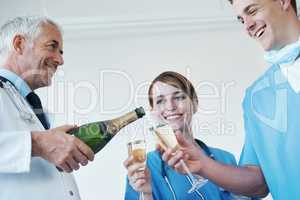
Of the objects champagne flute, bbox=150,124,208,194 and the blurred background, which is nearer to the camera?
champagne flute, bbox=150,124,208,194

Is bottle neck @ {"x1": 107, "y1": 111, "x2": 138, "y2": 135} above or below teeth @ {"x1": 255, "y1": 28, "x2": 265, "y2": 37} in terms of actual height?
below

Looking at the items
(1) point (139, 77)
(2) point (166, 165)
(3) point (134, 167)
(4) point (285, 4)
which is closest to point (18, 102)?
(3) point (134, 167)

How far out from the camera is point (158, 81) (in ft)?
5.12

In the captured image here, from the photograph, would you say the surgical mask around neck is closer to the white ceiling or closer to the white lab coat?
the white lab coat

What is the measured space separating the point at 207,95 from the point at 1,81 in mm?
1008

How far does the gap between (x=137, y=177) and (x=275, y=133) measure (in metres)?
0.35

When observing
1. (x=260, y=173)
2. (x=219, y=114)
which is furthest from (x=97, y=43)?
(x=260, y=173)

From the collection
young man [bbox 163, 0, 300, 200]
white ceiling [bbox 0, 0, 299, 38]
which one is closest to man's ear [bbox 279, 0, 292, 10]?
young man [bbox 163, 0, 300, 200]

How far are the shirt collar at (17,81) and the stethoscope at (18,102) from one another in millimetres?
45

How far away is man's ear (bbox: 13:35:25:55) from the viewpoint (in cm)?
117

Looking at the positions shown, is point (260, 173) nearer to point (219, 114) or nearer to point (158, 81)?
point (158, 81)

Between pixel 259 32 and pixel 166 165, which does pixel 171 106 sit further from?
pixel 259 32

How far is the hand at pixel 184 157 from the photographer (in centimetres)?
96

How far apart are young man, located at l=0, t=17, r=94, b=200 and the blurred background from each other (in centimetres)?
60
